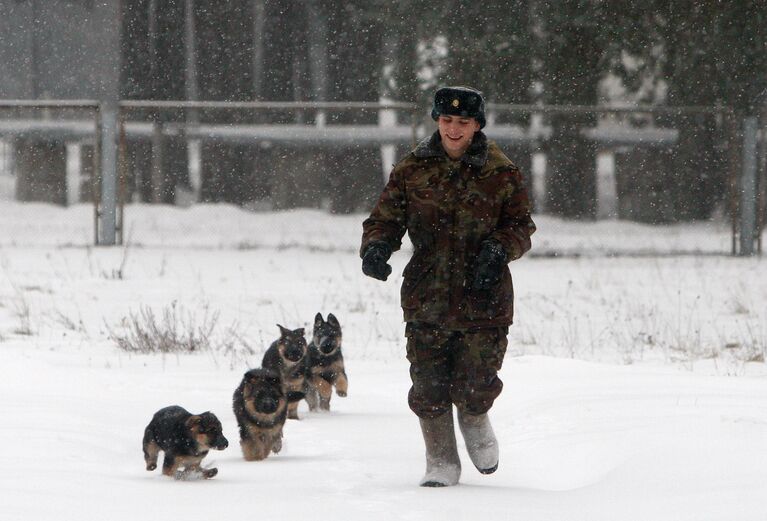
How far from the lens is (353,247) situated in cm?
1800

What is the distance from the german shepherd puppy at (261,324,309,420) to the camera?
6.41 m

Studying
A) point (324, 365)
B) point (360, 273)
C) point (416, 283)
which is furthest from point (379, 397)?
point (360, 273)

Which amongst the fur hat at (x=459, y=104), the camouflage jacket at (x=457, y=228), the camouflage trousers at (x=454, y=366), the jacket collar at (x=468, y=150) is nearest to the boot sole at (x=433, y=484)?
the camouflage trousers at (x=454, y=366)

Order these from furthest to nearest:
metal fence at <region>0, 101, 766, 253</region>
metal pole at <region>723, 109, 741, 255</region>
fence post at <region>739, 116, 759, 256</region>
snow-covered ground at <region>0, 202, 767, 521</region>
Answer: metal fence at <region>0, 101, 766, 253</region>, fence post at <region>739, 116, 759, 256</region>, metal pole at <region>723, 109, 741, 255</region>, snow-covered ground at <region>0, 202, 767, 521</region>

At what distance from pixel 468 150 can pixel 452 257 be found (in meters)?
0.46

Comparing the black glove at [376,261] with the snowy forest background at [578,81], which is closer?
the black glove at [376,261]

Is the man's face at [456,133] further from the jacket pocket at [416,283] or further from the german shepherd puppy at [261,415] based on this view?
the german shepherd puppy at [261,415]

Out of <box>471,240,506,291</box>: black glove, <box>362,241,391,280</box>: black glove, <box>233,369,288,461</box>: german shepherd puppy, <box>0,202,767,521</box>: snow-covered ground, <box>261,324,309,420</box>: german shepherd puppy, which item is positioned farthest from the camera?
<box>261,324,309,420</box>: german shepherd puppy

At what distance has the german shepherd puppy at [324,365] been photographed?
22.2 feet

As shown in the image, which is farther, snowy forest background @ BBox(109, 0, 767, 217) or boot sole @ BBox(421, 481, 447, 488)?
snowy forest background @ BBox(109, 0, 767, 217)

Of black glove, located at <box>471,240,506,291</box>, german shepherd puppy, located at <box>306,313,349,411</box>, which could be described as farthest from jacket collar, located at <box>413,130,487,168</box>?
german shepherd puppy, located at <box>306,313,349,411</box>

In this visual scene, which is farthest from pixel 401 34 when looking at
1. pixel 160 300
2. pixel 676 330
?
pixel 676 330

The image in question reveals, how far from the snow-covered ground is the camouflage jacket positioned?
2.52ft

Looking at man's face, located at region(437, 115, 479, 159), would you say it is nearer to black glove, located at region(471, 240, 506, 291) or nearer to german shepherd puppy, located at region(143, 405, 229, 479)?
black glove, located at region(471, 240, 506, 291)
